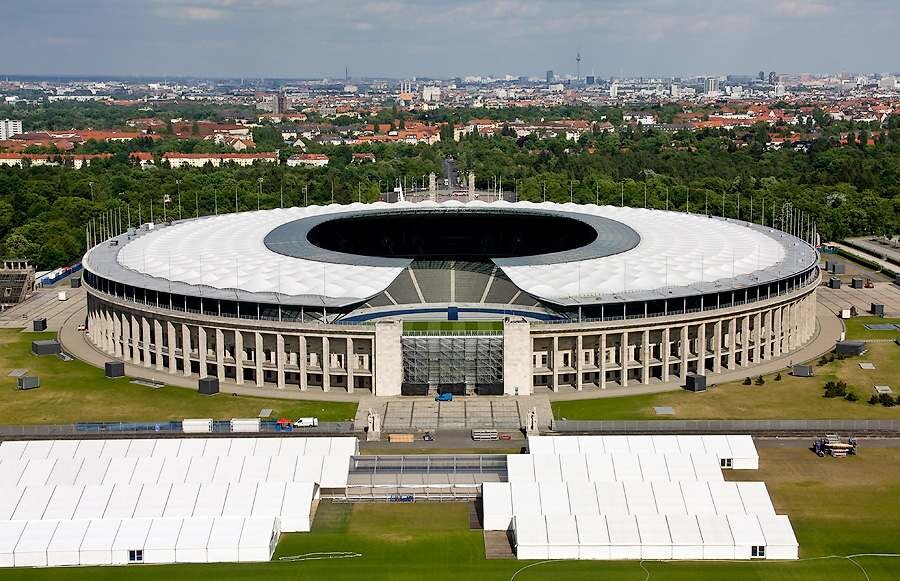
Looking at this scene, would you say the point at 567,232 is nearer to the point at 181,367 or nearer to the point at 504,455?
the point at 181,367

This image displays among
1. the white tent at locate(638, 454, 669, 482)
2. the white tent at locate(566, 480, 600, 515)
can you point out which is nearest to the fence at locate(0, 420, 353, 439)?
the white tent at locate(566, 480, 600, 515)

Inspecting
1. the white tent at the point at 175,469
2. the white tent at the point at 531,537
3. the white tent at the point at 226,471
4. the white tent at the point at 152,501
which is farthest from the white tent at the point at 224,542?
the white tent at the point at 531,537

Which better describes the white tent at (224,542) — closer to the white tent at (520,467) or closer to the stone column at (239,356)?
the white tent at (520,467)

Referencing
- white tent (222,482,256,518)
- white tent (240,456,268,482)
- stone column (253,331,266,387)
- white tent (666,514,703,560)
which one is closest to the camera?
white tent (666,514,703,560)

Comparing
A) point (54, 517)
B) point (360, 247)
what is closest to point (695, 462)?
point (54, 517)

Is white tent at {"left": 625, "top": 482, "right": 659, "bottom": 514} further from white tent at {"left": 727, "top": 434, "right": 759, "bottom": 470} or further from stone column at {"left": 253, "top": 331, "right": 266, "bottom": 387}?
stone column at {"left": 253, "top": 331, "right": 266, "bottom": 387}

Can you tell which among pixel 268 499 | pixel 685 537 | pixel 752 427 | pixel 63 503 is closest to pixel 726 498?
pixel 685 537

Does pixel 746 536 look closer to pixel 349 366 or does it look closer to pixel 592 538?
pixel 592 538
